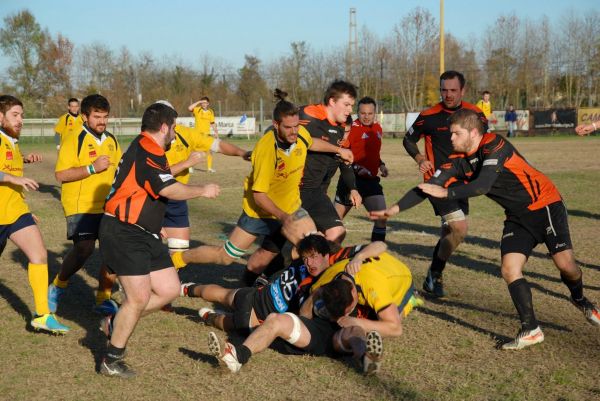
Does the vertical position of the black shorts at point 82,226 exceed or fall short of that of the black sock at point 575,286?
it exceeds it

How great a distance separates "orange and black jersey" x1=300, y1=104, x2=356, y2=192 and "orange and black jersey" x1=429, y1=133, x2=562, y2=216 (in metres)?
2.06

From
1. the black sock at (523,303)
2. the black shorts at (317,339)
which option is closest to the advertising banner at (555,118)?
the black sock at (523,303)

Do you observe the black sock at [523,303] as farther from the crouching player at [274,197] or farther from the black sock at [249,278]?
the black sock at [249,278]

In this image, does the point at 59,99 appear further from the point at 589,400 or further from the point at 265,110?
the point at 589,400

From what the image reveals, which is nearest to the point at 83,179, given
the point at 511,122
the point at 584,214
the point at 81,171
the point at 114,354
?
the point at 81,171

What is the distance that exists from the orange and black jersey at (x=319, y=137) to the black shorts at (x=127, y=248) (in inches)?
109

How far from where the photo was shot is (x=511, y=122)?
41.2 metres

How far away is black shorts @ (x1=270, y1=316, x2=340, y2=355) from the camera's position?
5.47 metres

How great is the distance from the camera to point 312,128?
791cm

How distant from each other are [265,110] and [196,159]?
157ft

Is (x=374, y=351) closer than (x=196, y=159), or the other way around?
(x=374, y=351)

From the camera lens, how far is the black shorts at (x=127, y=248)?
5246 millimetres

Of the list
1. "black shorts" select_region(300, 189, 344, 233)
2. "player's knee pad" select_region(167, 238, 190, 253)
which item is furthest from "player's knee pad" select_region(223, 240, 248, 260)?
"black shorts" select_region(300, 189, 344, 233)

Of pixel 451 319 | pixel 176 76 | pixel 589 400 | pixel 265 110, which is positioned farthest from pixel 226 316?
pixel 176 76
